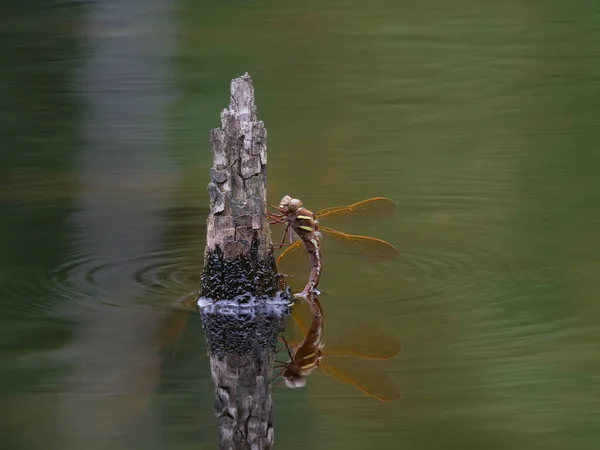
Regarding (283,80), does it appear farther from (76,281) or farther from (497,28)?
(76,281)

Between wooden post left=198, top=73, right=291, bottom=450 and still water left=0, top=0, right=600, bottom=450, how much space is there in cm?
12

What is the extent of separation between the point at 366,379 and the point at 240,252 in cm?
73

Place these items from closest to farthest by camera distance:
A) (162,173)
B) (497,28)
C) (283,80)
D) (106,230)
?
(106,230)
(162,173)
(283,80)
(497,28)

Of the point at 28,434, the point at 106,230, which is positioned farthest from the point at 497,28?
the point at 28,434

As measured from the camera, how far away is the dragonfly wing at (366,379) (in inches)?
113

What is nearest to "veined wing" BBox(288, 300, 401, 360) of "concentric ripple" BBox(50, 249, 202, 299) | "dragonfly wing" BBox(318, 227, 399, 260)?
"dragonfly wing" BBox(318, 227, 399, 260)

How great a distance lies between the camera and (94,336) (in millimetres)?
3490

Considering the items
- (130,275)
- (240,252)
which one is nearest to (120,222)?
(130,275)

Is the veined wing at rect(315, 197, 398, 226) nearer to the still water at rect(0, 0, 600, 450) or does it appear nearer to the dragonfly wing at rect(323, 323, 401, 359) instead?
the still water at rect(0, 0, 600, 450)

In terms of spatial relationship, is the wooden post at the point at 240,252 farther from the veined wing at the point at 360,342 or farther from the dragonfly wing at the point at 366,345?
the dragonfly wing at the point at 366,345

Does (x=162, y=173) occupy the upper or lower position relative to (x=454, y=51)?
lower

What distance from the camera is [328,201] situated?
16.7 feet

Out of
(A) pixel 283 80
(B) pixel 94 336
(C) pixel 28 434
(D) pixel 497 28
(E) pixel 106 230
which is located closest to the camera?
(C) pixel 28 434

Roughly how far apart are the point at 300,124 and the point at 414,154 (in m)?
0.75
